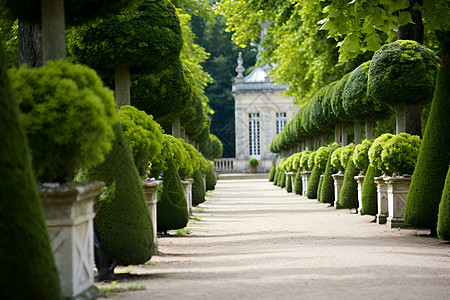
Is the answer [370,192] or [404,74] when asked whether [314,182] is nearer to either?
[370,192]

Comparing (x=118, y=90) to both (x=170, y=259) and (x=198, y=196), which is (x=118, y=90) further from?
(x=198, y=196)

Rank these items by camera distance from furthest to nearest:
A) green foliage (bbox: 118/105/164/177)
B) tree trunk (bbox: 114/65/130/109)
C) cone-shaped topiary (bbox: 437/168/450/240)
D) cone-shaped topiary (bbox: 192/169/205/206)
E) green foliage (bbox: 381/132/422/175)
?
cone-shaped topiary (bbox: 192/169/205/206)
green foliage (bbox: 381/132/422/175)
tree trunk (bbox: 114/65/130/109)
green foliage (bbox: 118/105/164/177)
cone-shaped topiary (bbox: 437/168/450/240)

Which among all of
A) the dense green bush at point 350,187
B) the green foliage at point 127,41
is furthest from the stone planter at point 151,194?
the dense green bush at point 350,187

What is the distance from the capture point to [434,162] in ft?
30.2

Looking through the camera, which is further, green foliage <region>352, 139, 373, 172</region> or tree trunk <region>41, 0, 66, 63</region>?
green foliage <region>352, 139, 373, 172</region>

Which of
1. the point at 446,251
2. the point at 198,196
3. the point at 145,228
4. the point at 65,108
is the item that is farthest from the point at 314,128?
the point at 65,108

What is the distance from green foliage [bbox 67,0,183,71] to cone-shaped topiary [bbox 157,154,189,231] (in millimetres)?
1777

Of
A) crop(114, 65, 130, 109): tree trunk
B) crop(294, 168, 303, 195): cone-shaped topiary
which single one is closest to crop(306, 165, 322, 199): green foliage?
crop(294, 168, 303, 195): cone-shaped topiary

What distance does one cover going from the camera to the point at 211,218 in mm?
14719

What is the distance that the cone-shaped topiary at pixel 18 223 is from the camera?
11.4 ft

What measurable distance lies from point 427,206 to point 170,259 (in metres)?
3.94

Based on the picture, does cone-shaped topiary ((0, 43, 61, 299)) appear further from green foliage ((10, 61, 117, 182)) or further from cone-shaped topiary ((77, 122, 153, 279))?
cone-shaped topiary ((77, 122, 153, 279))

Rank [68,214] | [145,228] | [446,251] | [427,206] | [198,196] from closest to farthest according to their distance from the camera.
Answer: [68,214], [145,228], [446,251], [427,206], [198,196]

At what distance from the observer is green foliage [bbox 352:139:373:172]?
1332 cm
